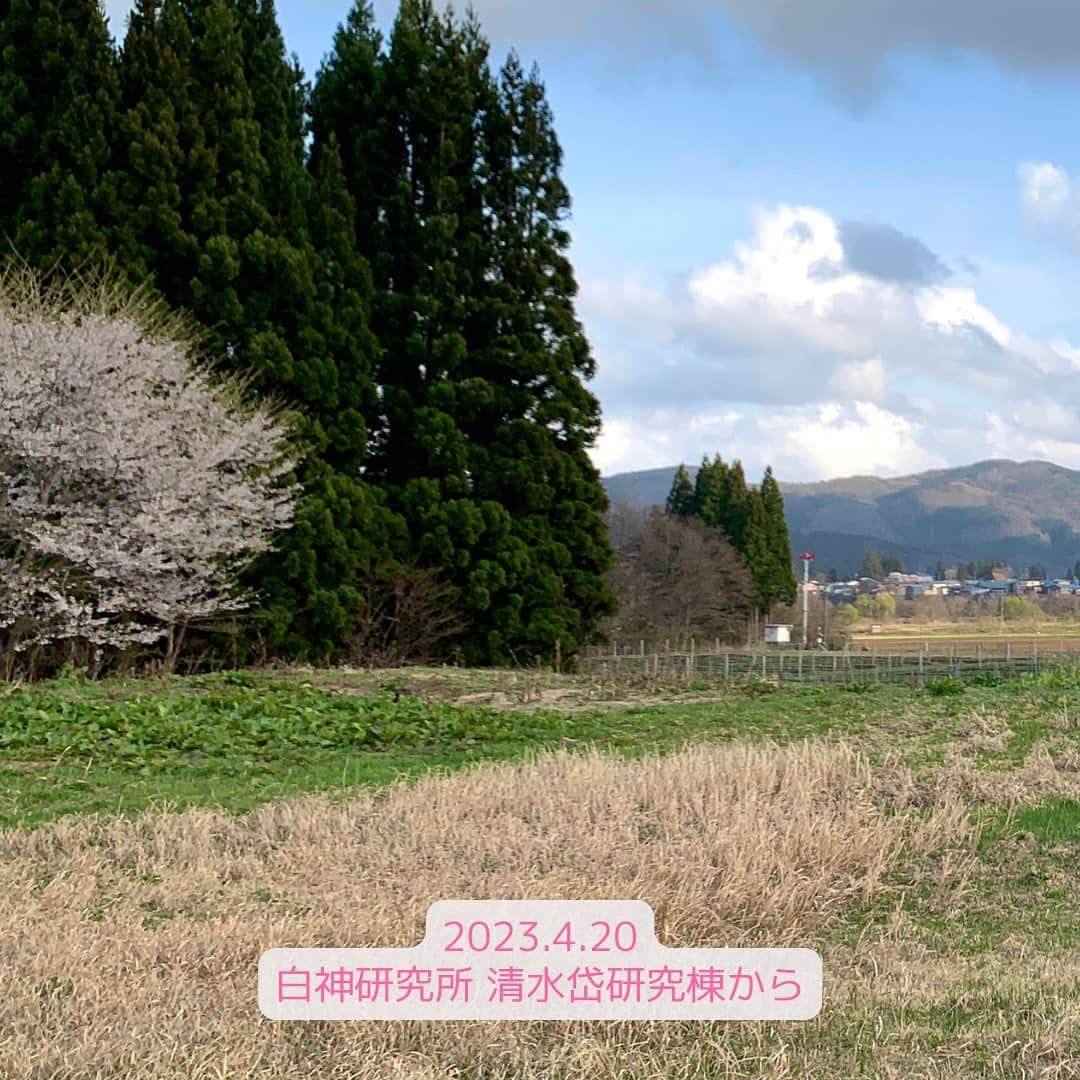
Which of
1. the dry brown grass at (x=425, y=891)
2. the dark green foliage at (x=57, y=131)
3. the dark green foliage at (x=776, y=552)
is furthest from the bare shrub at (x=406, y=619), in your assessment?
the dark green foliage at (x=776, y=552)

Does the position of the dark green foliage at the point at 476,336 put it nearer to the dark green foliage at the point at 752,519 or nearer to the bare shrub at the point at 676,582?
the bare shrub at the point at 676,582

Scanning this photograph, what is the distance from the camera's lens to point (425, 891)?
17.7 ft

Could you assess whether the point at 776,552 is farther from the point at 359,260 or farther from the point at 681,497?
the point at 359,260

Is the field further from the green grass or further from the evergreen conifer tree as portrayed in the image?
the evergreen conifer tree

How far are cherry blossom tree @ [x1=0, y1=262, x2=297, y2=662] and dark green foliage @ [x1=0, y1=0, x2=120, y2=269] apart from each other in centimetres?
73

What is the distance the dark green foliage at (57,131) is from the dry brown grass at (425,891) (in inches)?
570

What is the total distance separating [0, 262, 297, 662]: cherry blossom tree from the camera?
616 inches

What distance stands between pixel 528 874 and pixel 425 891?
605mm

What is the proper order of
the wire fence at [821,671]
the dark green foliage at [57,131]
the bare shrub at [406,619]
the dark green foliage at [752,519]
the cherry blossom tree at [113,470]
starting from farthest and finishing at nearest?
1. the dark green foliage at [752,519]
2. the bare shrub at [406,619]
3. the wire fence at [821,671]
4. the dark green foliage at [57,131]
5. the cherry blossom tree at [113,470]

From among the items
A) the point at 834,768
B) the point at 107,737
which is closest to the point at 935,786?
the point at 834,768

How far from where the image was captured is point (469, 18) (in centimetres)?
2439

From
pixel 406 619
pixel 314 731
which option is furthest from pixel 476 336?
pixel 314 731

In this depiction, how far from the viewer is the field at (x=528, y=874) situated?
3754 millimetres

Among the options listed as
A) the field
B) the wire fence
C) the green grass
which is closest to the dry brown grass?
the field
